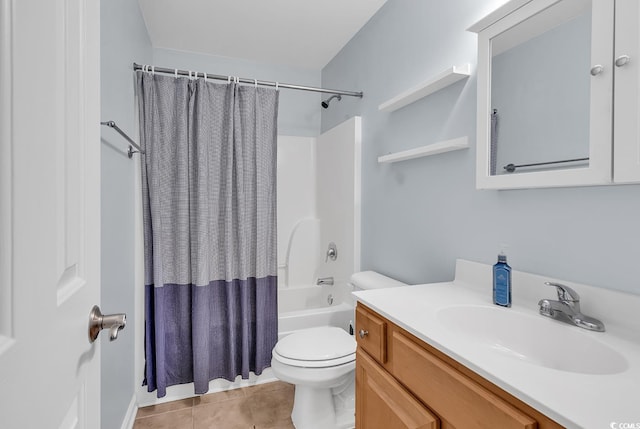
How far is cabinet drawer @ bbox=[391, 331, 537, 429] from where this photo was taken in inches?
25.8

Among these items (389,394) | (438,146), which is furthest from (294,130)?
(389,394)

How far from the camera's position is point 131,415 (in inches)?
71.1

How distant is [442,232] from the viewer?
1.50 m

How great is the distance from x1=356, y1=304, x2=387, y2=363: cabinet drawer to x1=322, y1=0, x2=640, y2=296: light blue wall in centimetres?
51

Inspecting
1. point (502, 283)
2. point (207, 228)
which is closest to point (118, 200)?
point (207, 228)

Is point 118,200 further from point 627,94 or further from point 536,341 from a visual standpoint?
point 627,94

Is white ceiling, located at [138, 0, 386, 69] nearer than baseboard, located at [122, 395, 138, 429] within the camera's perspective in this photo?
No

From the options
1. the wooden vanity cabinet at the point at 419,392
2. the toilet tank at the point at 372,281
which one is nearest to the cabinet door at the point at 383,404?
the wooden vanity cabinet at the point at 419,392

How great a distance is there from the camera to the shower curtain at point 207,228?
76.7 inches

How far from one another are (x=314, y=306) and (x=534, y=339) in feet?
6.67

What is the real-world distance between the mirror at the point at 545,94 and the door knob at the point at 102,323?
4.05ft

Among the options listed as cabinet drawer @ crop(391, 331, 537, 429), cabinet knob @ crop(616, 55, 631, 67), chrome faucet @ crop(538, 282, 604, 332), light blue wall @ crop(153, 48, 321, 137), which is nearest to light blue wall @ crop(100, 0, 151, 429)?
light blue wall @ crop(153, 48, 321, 137)

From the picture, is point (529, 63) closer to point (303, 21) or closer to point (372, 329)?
point (372, 329)

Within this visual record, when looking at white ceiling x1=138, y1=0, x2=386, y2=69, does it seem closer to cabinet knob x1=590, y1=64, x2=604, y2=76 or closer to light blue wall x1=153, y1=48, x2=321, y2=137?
light blue wall x1=153, y1=48, x2=321, y2=137
